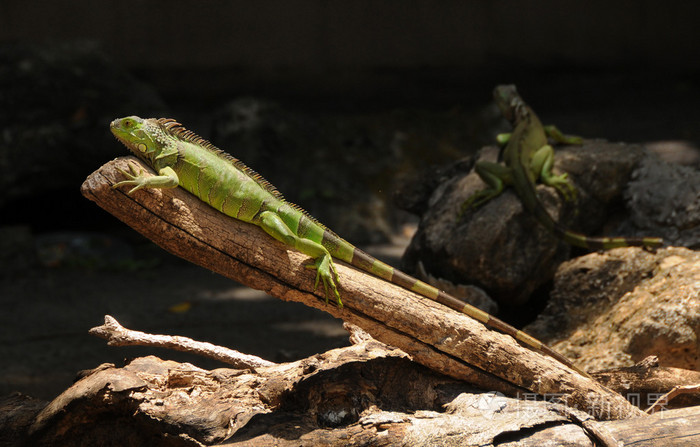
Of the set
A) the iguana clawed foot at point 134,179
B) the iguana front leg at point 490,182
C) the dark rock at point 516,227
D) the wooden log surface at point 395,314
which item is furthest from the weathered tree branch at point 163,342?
the iguana front leg at point 490,182

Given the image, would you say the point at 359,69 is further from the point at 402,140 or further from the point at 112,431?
the point at 112,431

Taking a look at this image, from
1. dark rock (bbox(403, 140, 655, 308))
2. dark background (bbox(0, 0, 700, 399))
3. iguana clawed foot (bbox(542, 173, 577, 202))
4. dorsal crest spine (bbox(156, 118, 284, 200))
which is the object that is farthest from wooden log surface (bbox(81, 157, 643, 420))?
dark background (bbox(0, 0, 700, 399))

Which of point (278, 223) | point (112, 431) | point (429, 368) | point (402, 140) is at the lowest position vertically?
point (112, 431)

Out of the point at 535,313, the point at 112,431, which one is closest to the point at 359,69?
the point at 535,313

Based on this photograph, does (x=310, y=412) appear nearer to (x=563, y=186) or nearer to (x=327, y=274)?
(x=327, y=274)

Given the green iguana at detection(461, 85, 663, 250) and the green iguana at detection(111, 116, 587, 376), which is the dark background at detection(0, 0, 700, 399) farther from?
the green iguana at detection(111, 116, 587, 376)
